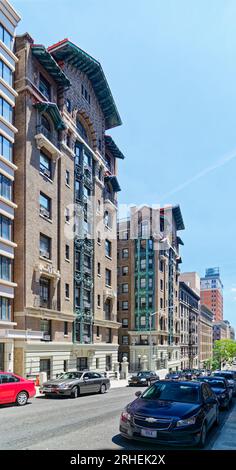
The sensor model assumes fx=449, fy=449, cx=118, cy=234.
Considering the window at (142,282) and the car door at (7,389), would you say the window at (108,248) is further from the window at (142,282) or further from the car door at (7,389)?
the car door at (7,389)

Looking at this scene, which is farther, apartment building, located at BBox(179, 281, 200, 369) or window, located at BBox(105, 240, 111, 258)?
apartment building, located at BBox(179, 281, 200, 369)

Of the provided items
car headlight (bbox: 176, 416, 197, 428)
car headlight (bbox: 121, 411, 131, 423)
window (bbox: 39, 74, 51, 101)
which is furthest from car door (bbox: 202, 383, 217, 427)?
window (bbox: 39, 74, 51, 101)

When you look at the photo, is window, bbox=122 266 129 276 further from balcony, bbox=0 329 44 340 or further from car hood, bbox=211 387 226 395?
car hood, bbox=211 387 226 395

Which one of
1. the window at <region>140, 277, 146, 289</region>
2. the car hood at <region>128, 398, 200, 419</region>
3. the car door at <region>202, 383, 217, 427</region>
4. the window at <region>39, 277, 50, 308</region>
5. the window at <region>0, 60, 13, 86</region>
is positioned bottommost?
the car door at <region>202, 383, 217, 427</region>

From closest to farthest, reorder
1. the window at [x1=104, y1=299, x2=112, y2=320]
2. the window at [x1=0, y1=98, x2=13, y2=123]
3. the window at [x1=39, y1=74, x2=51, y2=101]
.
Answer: the window at [x1=0, y1=98, x2=13, y2=123]
the window at [x1=39, y1=74, x2=51, y2=101]
the window at [x1=104, y1=299, x2=112, y2=320]

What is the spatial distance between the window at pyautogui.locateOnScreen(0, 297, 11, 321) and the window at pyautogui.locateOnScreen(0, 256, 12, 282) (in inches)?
57.0

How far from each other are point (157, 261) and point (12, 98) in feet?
141

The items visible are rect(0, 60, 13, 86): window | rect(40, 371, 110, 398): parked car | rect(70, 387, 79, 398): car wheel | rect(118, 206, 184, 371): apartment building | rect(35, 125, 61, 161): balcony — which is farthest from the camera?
rect(118, 206, 184, 371): apartment building

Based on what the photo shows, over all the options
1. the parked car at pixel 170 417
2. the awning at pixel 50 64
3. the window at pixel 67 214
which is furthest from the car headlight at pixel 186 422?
the awning at pixel 50 64

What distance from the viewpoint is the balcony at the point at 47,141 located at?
3503 cm

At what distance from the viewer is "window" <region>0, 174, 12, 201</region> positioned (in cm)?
3061

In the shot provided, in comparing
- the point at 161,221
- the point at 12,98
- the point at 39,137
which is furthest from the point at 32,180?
the point at 161,221

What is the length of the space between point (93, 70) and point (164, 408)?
1645 inches

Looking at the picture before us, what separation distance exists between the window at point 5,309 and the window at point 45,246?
18.0 feet
